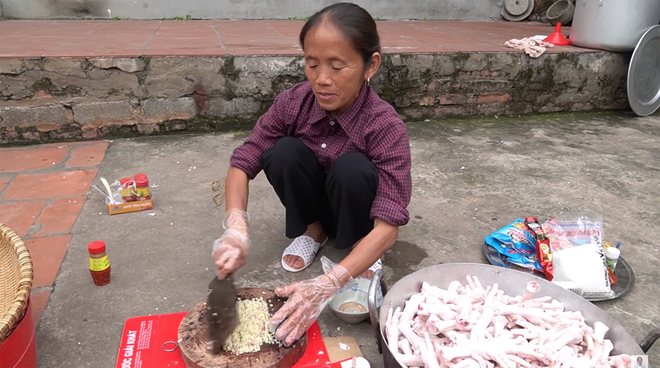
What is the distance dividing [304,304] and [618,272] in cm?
143

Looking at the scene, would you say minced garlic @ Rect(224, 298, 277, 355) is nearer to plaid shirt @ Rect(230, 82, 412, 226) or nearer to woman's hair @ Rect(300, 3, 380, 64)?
plaid shirt @ Rect(230, 82, 412, 226)

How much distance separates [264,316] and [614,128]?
3838 mm

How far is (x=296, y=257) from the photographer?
2.00 meters

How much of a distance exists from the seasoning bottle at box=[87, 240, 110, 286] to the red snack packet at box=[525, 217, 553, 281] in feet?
5.91

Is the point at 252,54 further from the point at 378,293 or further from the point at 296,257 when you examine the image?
the point at 378,293

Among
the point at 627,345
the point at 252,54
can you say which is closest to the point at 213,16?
the point at 252,54

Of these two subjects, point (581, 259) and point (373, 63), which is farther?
point (581, 259)

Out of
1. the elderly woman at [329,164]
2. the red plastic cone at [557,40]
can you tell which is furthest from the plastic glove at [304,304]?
the red plastic cone at [557,40]

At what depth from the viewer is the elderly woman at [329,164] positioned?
4.85ft

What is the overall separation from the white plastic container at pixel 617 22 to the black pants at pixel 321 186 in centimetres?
362

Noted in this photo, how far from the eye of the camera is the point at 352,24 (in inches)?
58.5

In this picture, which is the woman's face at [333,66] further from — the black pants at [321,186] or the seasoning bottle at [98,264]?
the seasoning bottle at [98,264]

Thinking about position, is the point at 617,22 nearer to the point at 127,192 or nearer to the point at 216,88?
the point at 216,88

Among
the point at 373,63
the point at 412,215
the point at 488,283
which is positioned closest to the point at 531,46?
the point at 412,215
